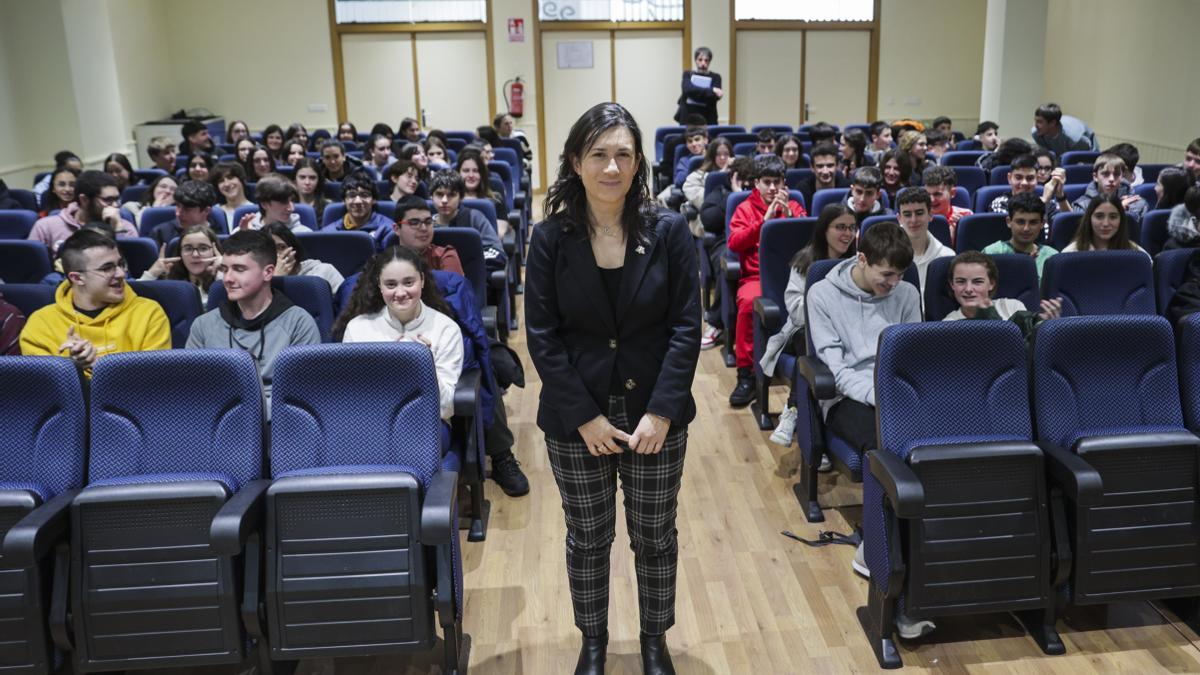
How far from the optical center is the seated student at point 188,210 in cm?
451

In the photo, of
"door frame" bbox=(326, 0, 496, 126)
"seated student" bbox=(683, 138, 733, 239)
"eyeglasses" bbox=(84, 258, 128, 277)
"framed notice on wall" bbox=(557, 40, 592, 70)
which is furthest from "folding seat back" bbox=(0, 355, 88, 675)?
"framed notice on wall" bbox=(557, 40, 592, 70)

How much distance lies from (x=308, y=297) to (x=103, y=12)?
770 centimetres

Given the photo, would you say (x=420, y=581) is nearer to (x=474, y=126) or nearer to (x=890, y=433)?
(x=890, y=433)

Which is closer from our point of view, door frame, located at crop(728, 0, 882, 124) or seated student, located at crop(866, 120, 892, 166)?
seated student, located at crop(866, 120, 892, 166)

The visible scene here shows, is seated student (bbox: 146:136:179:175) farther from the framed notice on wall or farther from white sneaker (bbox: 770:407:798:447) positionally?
white sneaker (bbox: 770:407:798:447)

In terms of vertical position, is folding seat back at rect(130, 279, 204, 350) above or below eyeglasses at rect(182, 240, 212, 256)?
below

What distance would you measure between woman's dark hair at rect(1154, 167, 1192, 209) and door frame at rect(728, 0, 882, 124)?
7.34 meters

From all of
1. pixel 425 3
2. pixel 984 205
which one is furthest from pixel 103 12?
pixel 984 205

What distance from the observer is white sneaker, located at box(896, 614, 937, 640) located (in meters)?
2.58

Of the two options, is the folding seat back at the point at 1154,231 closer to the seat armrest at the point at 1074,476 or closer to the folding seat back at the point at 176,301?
the seat armrest at the point at 1074,476

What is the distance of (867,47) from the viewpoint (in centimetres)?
1205

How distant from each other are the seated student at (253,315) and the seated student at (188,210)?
5.13ft

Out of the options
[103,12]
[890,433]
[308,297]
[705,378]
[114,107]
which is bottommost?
[705,378]

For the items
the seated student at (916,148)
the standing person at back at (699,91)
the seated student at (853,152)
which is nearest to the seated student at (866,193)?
the seated student at (853,152)
